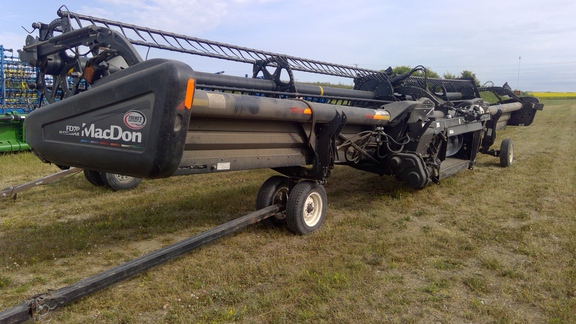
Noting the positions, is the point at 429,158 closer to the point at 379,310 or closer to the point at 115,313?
the point at 379,310

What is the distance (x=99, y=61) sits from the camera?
3621mm

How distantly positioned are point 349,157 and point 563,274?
8.12 feet

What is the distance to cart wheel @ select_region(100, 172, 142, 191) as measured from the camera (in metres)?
6.35

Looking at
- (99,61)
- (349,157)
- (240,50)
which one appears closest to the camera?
(99,61)

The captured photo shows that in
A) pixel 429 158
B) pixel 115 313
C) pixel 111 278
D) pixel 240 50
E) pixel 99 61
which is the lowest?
pixel 115 313

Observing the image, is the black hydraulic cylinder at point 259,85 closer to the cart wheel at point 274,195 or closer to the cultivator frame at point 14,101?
the cart wheel at point 274,195

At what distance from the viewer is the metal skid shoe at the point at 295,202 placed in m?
4.50

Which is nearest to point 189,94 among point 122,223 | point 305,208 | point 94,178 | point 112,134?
point 112,134

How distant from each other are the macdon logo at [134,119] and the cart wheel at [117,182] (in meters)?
3.54

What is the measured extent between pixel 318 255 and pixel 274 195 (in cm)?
93

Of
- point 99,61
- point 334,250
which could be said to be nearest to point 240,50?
point 99,61

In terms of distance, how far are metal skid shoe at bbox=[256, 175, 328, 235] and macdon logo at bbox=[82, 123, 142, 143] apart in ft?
6.28

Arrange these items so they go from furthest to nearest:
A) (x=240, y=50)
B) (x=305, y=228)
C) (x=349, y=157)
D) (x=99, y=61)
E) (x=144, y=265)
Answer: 1. (x=240, y=50)
2. (x=349, y=157)
3. (x=305, y=228)
4. (x=99, y=61)
5. (x=144, y=265)

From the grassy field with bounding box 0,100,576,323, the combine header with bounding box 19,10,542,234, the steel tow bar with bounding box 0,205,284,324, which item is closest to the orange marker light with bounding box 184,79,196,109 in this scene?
the combine header with bounding box 19,10,542,234
